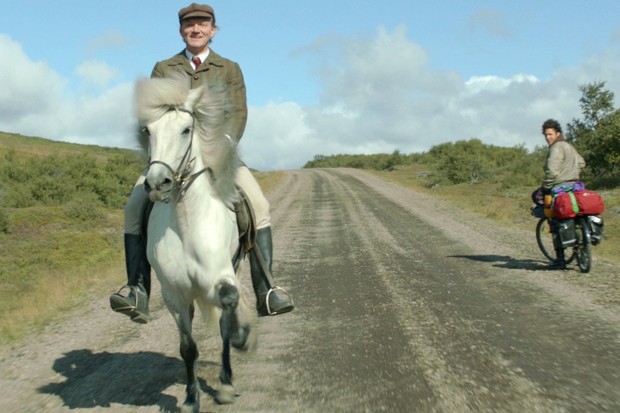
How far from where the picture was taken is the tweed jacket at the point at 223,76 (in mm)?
4707

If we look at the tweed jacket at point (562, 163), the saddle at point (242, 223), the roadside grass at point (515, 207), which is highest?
the tweed jacket at point (562, 163)

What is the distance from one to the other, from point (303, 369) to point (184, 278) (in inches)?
66.3

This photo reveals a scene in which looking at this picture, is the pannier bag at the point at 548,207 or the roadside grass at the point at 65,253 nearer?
the roadside grass at the point at 65,253

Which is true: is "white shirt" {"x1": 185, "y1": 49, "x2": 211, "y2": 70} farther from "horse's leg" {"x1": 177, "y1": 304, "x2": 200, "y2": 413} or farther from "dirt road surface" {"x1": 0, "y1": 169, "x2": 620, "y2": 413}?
"dirt road surface" {"x1": 0, "y1": 169, "x2": 620, "y2": 413}

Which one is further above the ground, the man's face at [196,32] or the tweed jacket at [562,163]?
the man's face at [196,32]

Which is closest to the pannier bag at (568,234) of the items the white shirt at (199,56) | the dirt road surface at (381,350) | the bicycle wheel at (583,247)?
the bicycle wheel at (583,247)

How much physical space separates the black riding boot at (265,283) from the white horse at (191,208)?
61 centimetres

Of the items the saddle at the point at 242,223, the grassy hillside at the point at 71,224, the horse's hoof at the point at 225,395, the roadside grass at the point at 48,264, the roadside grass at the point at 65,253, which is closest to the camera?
the horse's hoof at the point at 225,395

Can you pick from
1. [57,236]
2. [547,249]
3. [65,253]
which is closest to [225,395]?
[547,249]

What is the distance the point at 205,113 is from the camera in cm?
433

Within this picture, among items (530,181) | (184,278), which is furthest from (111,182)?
(184,278)

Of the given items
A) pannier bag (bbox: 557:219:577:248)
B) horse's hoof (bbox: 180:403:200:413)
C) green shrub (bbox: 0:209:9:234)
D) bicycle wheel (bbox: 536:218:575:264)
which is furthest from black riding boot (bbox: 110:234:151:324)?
green shrub (bbox: 0:209:9:234)

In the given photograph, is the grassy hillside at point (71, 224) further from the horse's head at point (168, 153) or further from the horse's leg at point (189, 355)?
the horse's leg at point (189, 355)

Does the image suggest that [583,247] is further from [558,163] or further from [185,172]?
[185,172]
